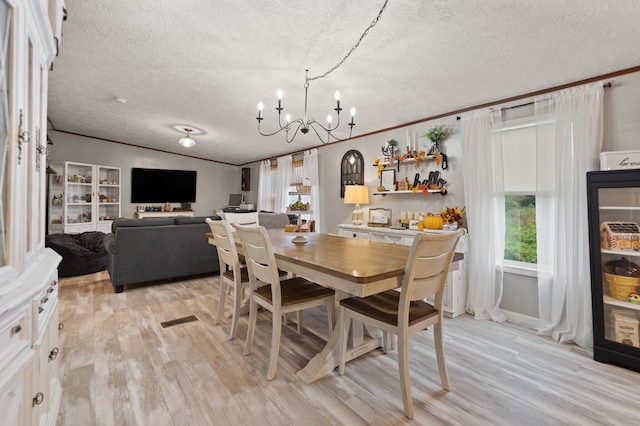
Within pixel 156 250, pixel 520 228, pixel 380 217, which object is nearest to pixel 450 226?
pixel 520 228

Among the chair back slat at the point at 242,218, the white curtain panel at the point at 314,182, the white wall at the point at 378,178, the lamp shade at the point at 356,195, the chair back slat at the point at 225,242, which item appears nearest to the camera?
the chair back slat at the point at 225,242

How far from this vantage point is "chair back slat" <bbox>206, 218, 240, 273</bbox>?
2.31 meters

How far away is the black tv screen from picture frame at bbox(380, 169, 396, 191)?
5.53 m

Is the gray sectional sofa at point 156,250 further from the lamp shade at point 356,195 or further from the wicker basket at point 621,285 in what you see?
the wicker basket at point 621,285

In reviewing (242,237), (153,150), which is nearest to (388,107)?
(242,237)

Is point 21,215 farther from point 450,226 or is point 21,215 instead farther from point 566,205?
point 566,205

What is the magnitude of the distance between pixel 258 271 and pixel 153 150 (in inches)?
266

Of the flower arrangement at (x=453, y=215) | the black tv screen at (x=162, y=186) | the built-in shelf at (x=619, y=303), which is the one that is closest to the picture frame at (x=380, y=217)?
the flower arrangement at (x=453, y=215)

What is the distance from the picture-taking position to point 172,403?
5.48 feet

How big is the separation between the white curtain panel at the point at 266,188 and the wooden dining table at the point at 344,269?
4484 millimetres

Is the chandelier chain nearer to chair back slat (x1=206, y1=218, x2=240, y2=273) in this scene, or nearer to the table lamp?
chair back slat (x1=206, y1=218, x2=240, y2=273)

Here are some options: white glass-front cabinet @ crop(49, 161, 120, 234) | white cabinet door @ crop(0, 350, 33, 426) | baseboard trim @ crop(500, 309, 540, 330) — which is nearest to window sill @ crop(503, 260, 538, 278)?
baseboard trim @ crop(500, 309, 540, 330)

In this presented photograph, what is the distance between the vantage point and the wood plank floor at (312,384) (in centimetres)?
158

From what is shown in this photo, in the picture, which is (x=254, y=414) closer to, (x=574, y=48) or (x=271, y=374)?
(x=271, y=374)
